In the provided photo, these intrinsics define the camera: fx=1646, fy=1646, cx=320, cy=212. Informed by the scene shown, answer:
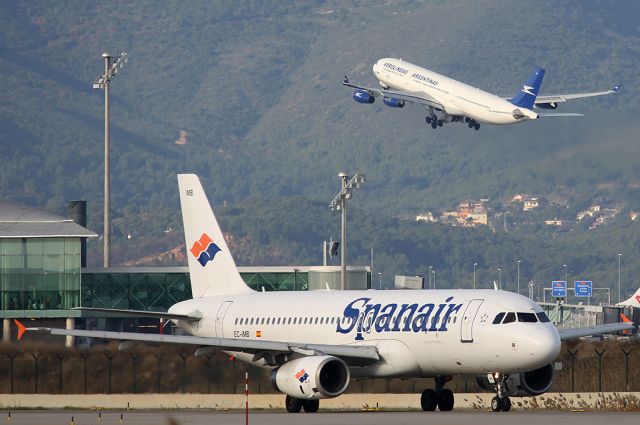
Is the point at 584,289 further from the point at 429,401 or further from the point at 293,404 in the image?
the point at 293,404

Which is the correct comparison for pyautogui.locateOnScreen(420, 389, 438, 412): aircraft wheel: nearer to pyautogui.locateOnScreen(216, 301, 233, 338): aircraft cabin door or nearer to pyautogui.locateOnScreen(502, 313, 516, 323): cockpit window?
pyautogui.locateOnScreen(502, 313, 516, 323): cockpit window

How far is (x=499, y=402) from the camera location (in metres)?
55.5

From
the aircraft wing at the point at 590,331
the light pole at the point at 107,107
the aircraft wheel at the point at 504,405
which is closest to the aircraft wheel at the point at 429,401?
the aircraft wheel at the point at 504,405

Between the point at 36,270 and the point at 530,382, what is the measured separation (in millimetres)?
48999

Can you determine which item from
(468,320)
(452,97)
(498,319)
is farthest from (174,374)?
(452,97)

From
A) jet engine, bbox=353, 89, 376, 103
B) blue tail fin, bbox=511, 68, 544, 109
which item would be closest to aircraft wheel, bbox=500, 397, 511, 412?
jet engine, bbox=353, 89, 376, 103

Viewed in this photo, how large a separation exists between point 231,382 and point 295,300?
5086 millimetres

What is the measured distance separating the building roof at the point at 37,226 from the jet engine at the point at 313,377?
147 ft

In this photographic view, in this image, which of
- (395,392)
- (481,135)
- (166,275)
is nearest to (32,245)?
(166,275)

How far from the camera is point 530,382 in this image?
56281 millimetres

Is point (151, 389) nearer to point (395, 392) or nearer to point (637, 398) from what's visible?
point (395, 392)

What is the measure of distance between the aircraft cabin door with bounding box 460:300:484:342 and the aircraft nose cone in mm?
2119

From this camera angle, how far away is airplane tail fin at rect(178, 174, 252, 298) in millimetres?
66188

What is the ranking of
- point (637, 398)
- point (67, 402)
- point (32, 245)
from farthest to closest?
point (32, 245), point (67, 402), point (637, 398)
